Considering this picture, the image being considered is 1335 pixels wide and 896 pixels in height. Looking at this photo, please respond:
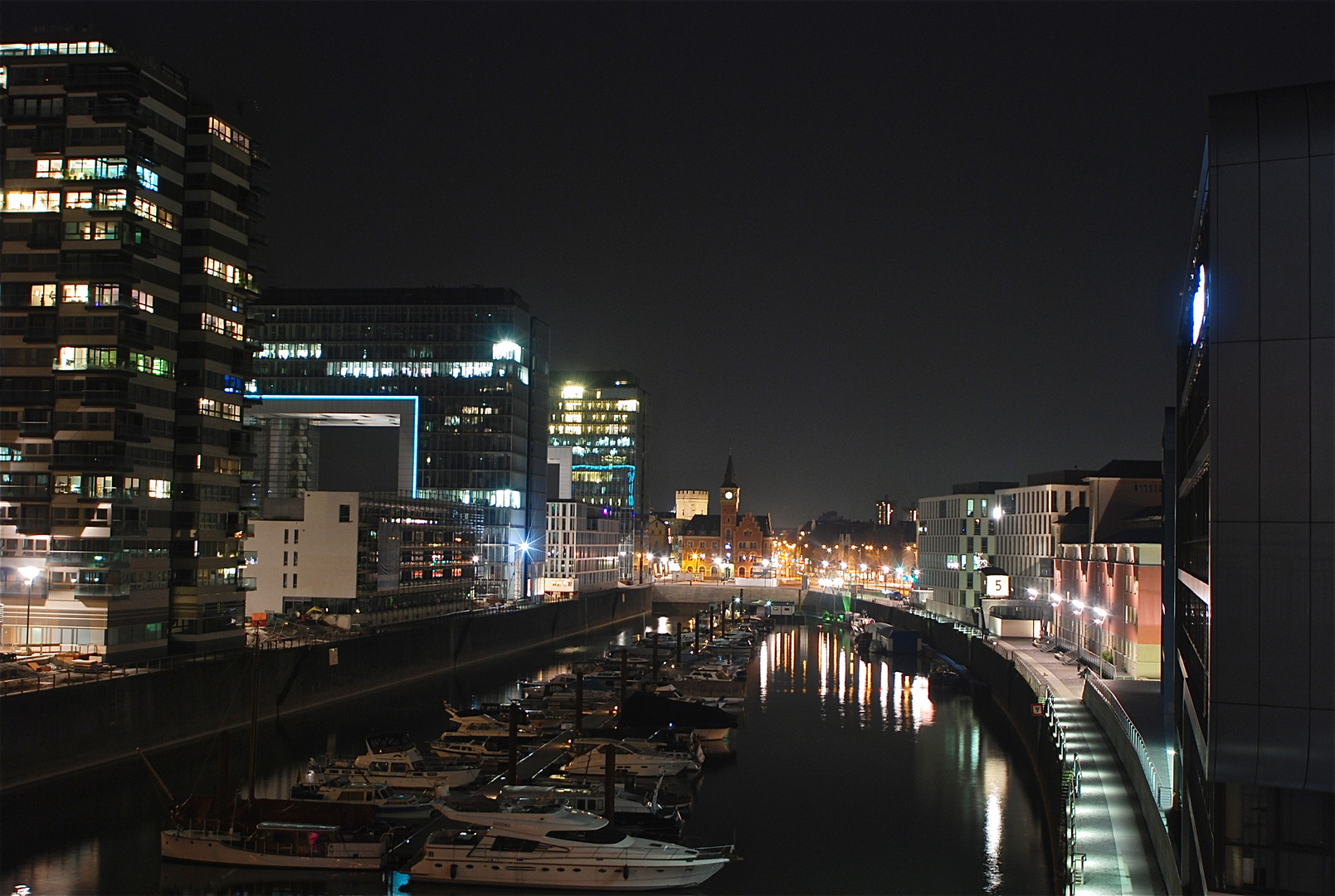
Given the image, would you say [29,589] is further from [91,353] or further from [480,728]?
[480,728]

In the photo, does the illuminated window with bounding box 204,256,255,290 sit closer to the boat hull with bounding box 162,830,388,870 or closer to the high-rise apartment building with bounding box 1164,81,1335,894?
the boat hull with bounding box 162,830,388,870

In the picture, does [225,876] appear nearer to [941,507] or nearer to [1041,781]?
[1041,781]

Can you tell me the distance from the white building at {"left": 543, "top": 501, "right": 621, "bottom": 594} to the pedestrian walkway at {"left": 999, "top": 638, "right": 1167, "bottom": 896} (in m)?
101

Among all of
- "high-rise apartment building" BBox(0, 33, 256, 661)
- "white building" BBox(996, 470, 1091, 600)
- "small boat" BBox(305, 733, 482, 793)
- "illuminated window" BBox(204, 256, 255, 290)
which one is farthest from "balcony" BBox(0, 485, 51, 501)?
"white building" BBox(996, 470, 1091, 600)

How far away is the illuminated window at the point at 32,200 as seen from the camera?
6025cm

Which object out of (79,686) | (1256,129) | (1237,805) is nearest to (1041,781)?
(1237,805)

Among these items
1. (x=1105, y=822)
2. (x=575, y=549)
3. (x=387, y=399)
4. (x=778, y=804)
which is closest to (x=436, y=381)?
(x=387, y=399)

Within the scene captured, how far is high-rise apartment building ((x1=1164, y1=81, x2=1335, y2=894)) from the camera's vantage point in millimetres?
18516

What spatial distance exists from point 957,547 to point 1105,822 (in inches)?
4041

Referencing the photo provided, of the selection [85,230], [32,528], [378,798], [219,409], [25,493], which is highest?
[85,230]

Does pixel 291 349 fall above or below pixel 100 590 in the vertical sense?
above

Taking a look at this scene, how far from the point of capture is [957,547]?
133625 millimetres

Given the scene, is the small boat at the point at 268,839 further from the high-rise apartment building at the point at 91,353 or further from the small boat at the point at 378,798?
the high-rise apartment building at the point at 91,353

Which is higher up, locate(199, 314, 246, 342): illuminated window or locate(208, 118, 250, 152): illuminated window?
locate(208, 118, 250, 152): illuminated window
